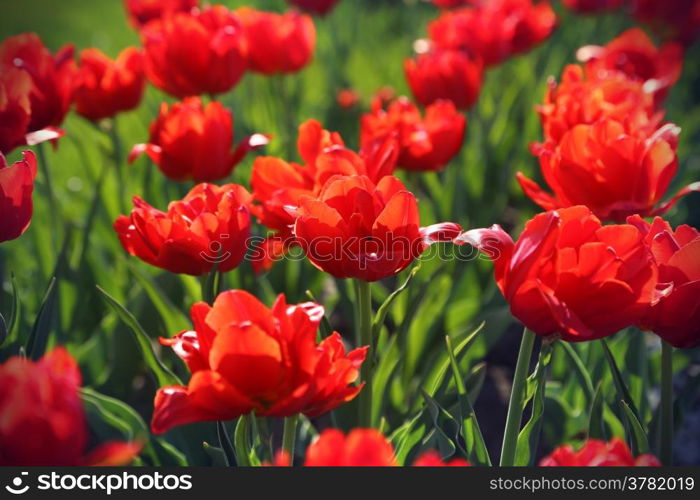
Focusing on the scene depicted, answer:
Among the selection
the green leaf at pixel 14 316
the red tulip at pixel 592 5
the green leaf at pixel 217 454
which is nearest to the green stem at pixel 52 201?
the green leaf at pixel 14 316

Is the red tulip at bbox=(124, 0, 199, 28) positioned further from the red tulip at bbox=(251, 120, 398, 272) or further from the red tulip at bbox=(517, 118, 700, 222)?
the red tulip at bbox=(517, 118, 700, 222)

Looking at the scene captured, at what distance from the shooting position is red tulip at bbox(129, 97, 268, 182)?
132 cm

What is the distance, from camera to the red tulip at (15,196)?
0.95 m

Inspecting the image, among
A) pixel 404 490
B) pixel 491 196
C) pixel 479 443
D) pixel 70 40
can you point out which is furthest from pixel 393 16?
pixel 404 490

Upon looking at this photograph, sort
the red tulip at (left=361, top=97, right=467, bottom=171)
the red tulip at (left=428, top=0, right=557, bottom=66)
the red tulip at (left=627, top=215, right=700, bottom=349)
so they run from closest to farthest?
the red tulip at (left=627, top=215, right=700, bottom=349) < the red tulip at (left=361, top=97, right=467, bottom=171) < the red tulip at (left=428, top=0, right=557, bottom=66)

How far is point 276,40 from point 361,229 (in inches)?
45.7

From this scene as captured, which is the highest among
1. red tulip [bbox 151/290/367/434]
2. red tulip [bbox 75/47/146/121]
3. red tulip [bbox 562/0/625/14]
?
red tulip [bbox 562/0/625/14]

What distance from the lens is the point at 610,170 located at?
1.12 metres

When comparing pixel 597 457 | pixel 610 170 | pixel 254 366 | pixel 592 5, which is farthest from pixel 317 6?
pixel 597 457

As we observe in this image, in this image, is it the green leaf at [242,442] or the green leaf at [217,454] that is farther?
the green leaf at [217,454]

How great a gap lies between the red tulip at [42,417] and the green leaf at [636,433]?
0.55m

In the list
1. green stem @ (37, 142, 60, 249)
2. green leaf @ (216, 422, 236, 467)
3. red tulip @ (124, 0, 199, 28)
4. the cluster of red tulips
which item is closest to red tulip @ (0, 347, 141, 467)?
the cluster of red tulips

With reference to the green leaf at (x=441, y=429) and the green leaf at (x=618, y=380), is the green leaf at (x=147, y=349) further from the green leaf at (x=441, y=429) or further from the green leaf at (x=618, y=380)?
the green leaf at (x=618, y=380)

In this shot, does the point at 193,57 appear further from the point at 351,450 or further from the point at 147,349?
the point at 351,450
